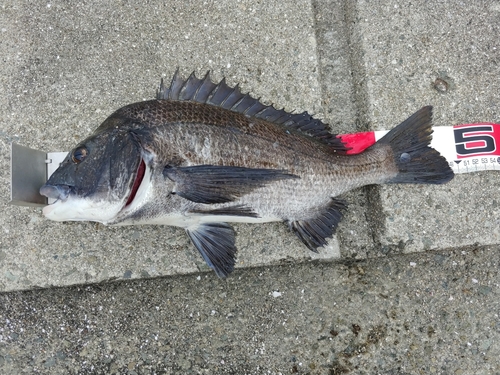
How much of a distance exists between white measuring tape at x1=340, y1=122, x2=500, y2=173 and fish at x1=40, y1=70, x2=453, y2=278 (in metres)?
0.20

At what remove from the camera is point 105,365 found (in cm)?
270

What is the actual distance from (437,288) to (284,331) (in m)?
1.07

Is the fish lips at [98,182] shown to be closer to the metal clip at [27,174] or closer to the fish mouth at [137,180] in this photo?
the fish mouth at [137,180]

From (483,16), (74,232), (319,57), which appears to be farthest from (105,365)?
(483,16)

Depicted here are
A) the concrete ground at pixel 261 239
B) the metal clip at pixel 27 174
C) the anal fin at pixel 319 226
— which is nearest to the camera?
the metal clip at pixel 27 174

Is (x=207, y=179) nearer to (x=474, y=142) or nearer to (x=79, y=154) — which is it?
(x=79, y=154)

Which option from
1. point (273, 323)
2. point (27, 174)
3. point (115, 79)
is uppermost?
point (115, 79)

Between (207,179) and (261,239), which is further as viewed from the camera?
(261,239)

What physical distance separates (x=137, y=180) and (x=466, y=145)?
82.5 inches

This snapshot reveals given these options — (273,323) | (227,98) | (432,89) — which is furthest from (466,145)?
(273,323)

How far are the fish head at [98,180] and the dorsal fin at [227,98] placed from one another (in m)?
0.40

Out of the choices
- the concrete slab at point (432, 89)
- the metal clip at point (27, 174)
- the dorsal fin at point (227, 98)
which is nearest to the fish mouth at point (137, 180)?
the dorsal fin at point (227, 98)

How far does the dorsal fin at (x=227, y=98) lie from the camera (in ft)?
7.80

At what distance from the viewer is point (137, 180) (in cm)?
217
